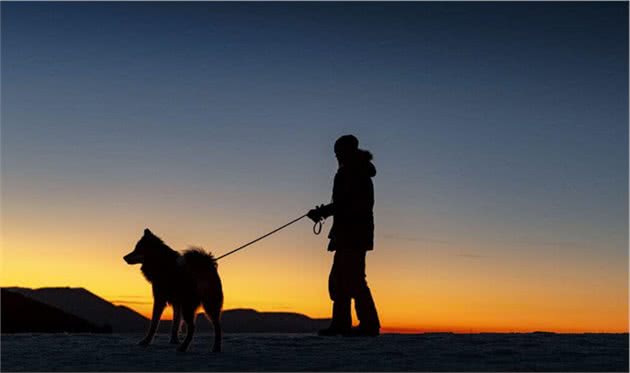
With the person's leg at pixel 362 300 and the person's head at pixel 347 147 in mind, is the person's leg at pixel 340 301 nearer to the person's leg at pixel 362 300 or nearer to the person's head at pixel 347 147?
the person's leg at pixel 362 300

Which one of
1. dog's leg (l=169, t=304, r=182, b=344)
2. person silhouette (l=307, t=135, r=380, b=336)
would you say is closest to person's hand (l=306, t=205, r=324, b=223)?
person silhouette (l=307, t=135, r=380, b=336)

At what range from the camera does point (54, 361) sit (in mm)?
8289

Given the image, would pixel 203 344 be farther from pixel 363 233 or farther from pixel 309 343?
pixel 363 233

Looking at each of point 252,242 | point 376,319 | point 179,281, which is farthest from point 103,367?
point 376,319

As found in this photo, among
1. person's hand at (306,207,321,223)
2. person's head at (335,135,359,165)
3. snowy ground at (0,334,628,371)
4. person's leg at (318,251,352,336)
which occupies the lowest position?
snowy ground at (0,334,628,371)

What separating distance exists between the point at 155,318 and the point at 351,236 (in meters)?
2.58

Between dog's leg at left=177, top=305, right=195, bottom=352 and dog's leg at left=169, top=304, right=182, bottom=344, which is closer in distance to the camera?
dog's leg at left=177, top=305, right=195, bottom=352

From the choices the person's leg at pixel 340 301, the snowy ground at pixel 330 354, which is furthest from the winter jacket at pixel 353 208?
the snowy ground at pixel 330 354

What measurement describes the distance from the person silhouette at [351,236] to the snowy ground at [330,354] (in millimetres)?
381

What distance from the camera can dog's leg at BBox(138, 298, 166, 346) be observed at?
10.1 metres

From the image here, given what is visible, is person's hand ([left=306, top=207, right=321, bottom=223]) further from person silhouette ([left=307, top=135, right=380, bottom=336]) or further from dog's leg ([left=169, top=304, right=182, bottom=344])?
dog's leg ([left=169, top=304, right=182, bottom=344])

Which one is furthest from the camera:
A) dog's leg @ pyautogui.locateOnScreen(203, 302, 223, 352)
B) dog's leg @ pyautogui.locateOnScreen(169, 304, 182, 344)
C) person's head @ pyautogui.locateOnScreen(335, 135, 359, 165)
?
person's head @ pyautogui.locateOnScreen(335, 135, 359, 165)

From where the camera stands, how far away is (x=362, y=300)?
1109 centimetres

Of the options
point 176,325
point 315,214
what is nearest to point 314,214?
point 315,214
